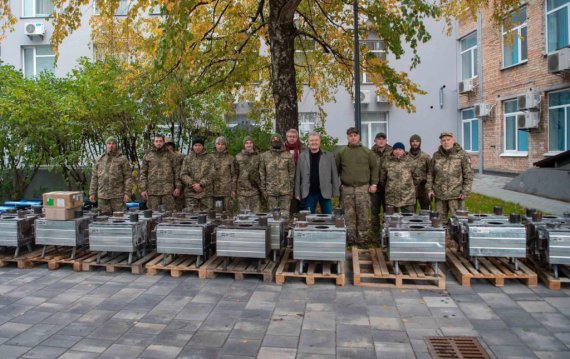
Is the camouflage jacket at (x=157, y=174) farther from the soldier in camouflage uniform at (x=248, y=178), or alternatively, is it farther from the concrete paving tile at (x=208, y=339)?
the concrete paving tile at (x=208, y=339)

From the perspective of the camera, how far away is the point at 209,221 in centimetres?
673

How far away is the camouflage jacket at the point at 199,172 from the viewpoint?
8.46m

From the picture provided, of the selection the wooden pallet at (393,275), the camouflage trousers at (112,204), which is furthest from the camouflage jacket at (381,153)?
the camouflage trousers at (112,204)

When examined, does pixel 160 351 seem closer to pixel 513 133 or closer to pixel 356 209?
pixel 356 209

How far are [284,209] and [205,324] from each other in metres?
3.31

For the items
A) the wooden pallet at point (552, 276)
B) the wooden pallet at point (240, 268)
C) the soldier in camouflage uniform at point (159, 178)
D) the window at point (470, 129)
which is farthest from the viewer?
the window at point (470, 129)

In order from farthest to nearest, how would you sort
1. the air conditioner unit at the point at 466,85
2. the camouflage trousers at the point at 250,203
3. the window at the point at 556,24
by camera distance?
the air conditioner unit at the point at 466,85 < the window at the point at 556,24 < the camouflage trousers at the point at 250,203

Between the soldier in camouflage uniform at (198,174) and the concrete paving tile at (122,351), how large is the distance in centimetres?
438

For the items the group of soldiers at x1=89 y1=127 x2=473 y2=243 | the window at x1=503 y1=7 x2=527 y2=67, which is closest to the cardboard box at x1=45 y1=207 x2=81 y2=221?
the group of soldiers at x1=89 y1=127 x2=473 y2=243

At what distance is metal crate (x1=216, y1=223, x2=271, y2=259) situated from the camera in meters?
6.08

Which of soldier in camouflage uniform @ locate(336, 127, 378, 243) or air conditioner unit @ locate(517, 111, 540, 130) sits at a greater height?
air conditioner unit @ locate(517, 111, 540, 130)

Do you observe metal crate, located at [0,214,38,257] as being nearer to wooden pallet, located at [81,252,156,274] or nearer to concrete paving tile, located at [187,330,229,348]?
wooden pallet, located at [81,252,156,274]

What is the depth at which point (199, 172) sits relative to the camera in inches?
333

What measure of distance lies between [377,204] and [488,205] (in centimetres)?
521
